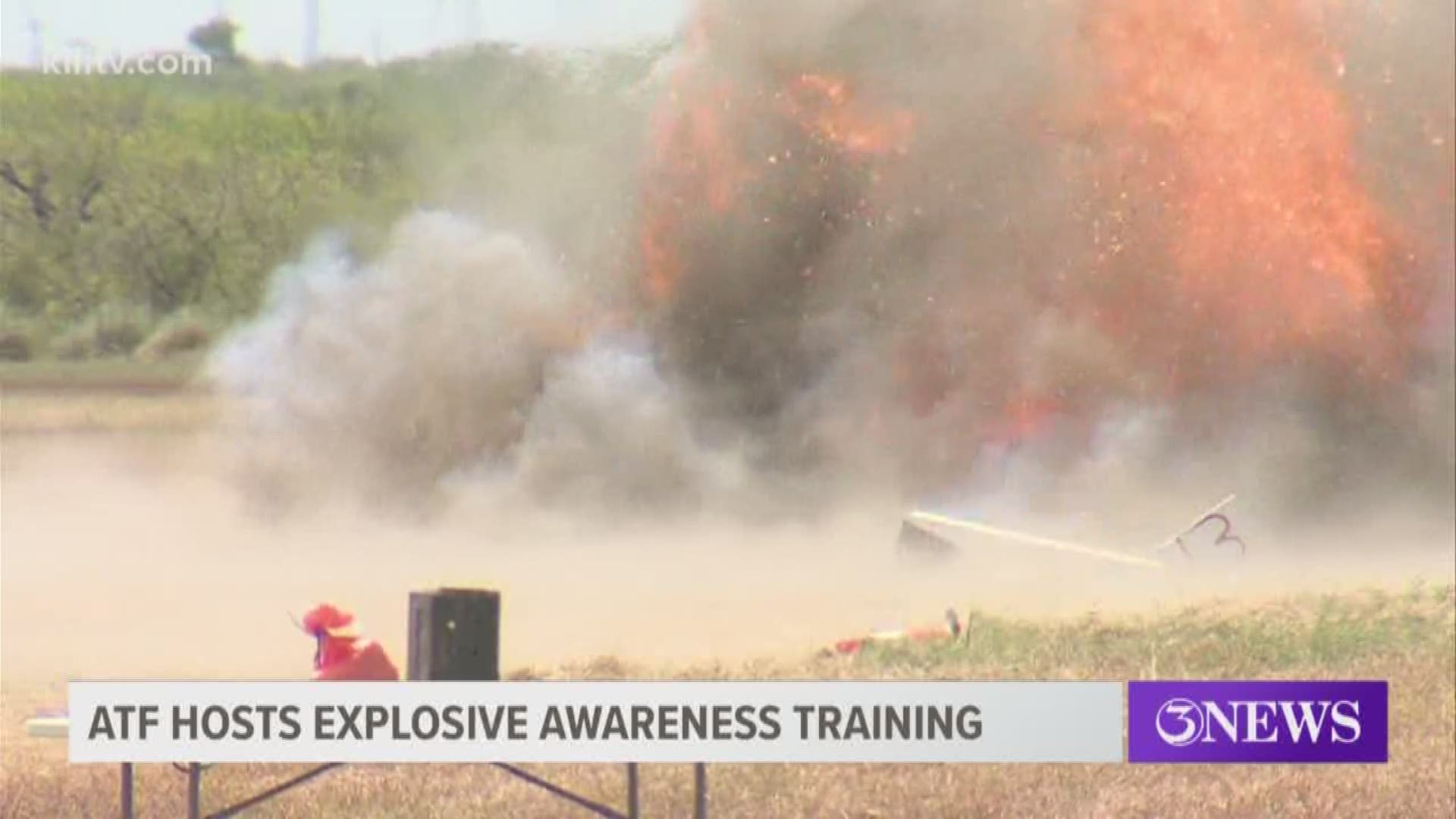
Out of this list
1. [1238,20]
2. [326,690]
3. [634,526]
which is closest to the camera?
[326,690]

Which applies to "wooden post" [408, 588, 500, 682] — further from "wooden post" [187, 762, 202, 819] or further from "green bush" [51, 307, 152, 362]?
"green bush" [51, 307, 152, 362]

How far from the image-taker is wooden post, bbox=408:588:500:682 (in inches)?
320

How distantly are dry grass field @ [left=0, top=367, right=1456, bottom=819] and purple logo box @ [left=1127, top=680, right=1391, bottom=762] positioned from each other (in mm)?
469

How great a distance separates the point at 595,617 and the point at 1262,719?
6.70 ft

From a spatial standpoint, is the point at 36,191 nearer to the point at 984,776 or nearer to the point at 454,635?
the point at 454,635

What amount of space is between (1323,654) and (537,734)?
2940 mm

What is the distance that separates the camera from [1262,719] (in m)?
8.57

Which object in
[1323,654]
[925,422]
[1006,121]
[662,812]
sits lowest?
[662,812]

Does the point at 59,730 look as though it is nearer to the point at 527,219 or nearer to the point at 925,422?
the point at 527,219

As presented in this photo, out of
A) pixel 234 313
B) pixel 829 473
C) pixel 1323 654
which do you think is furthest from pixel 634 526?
pixel 1323 654

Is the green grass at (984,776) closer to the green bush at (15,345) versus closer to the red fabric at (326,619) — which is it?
the red fabric at (326,619)

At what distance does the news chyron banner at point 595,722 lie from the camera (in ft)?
26.5

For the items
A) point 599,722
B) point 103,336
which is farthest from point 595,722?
point 103,336

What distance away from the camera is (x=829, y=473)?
8766 mm
